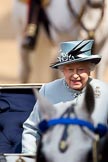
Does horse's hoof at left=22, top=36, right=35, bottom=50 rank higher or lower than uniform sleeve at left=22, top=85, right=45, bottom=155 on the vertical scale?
higher

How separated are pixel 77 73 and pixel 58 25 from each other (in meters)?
2.64

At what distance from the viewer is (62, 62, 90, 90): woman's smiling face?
2680 mm

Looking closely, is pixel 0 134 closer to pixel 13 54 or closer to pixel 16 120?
pixel 16 120

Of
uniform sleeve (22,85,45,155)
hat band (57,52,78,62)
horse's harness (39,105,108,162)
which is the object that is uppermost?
hat band (57,52,78,62)

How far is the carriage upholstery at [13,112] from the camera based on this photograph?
2971 millimetres

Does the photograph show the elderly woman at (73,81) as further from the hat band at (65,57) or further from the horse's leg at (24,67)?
the horse's leg at (24,67)

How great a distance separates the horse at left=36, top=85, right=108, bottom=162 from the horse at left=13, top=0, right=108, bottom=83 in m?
2.78

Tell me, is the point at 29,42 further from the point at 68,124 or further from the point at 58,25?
the point at 68,124

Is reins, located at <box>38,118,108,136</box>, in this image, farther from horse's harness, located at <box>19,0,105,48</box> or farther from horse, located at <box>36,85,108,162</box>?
horse's harness, located at <box>19,0,105,48</box>

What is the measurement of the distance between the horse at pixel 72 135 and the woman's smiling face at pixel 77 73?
41 centimetres

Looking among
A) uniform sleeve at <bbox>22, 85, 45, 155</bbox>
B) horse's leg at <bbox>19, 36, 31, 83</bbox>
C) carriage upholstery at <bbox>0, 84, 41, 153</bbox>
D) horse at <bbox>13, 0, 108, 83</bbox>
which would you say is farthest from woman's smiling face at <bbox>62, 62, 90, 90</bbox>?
horse's leg at <bbox>19, 36, 31, 83</bbox>

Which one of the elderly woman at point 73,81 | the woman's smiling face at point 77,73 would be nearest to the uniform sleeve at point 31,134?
the elderly woman at point 73,81

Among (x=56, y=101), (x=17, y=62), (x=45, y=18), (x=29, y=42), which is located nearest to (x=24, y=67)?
(x=29, y=42)

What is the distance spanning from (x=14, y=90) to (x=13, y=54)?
10.8ft
